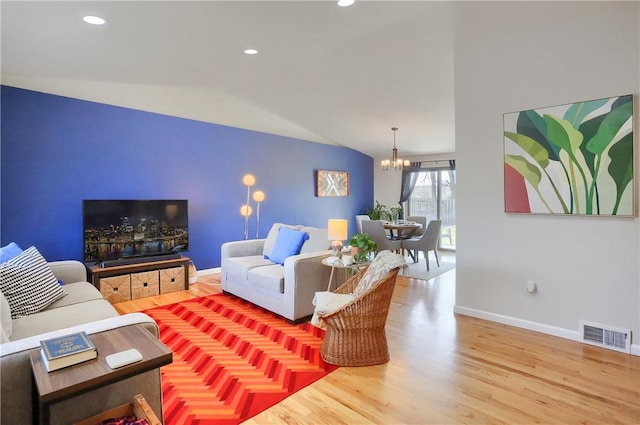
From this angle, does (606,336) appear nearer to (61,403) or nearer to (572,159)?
(572,159)

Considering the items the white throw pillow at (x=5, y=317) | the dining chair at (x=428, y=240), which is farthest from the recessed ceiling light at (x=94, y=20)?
the dining chair at (x=428, y=240)

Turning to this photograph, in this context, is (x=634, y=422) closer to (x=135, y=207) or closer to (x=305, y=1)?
(x=305, y=1)

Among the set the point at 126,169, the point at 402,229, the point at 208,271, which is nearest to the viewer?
the point at 126,169

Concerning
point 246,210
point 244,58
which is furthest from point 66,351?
point 246,210

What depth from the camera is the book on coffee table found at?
4.10ft

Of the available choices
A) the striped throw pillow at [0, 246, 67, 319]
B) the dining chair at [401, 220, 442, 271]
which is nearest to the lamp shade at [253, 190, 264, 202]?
the dining chair at [401, 220, 442, 271]

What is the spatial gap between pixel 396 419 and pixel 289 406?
627 millimetres

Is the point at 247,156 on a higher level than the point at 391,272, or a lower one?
higher

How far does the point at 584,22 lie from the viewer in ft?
9.30

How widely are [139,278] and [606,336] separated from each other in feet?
15.8

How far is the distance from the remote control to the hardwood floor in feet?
3.10

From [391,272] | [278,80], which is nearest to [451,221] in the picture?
[278,80]

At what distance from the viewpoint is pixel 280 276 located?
11.6ft

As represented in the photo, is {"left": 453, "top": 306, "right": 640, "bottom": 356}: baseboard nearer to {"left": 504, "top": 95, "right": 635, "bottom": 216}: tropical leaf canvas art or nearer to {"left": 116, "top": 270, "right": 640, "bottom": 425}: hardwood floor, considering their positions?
{"left": 116, "top": 270, "right": 640, "bottom": 425}: hardwood floor
